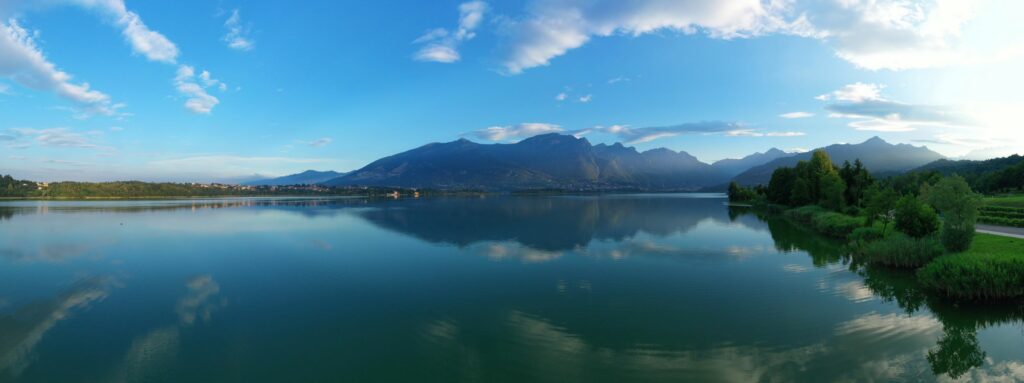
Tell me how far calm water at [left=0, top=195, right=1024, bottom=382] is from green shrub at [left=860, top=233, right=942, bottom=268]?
1.88 metres

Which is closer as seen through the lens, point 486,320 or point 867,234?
point 486,320

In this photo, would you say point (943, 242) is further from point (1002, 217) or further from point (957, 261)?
point (1002, 217)

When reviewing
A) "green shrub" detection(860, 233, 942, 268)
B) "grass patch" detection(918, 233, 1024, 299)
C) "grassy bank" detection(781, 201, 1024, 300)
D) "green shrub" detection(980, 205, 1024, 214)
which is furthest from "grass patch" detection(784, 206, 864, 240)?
"grass patch" detection(918, 233, 1024, 299)

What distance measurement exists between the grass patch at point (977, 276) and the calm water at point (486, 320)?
0.87 m

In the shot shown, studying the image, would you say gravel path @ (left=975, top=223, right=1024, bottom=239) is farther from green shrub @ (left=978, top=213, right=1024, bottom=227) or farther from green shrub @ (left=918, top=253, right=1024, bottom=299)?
green shrub @ (left=918, top=253, right=1024, bottom=299)

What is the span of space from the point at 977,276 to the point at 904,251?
8.64m

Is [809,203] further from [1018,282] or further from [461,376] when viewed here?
[461,376]

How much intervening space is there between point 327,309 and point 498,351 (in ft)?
30.0

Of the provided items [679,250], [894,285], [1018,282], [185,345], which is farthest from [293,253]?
[1018,282]

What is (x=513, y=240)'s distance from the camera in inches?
1751

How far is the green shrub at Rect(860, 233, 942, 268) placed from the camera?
27.3 m

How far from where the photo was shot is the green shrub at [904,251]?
27.3 metres

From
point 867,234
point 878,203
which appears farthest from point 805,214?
point 867,234

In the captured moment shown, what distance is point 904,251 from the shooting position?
28.0 meters
